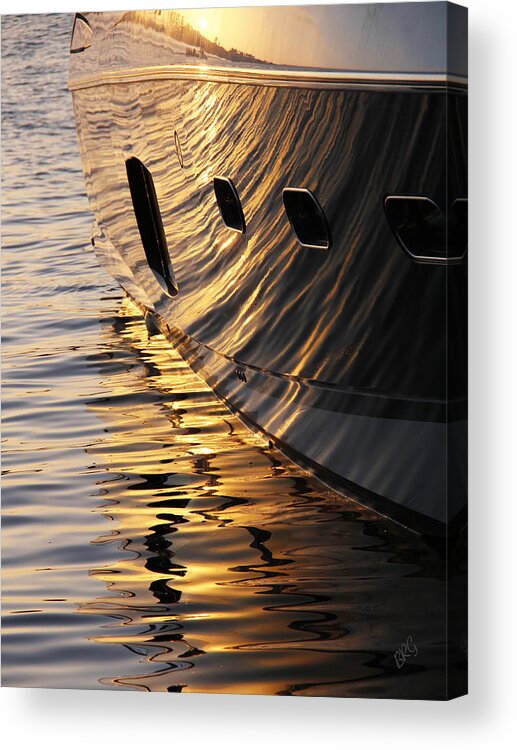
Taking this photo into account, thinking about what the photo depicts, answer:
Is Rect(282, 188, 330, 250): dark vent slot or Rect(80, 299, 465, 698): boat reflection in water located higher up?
Rect(282, 188, 330, 250): dark vent slot

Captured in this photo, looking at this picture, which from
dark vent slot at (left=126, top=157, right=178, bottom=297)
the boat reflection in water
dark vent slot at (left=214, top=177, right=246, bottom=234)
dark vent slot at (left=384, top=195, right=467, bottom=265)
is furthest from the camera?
dark vent slot at (left=126, top=157, right=178, bottom=297)

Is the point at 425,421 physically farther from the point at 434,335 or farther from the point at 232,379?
the point at 232,379

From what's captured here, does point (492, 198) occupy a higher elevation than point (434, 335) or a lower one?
higher

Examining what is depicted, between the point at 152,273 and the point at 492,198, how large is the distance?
Answer: 99cm

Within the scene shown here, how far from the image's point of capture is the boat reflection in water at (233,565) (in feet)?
12.8

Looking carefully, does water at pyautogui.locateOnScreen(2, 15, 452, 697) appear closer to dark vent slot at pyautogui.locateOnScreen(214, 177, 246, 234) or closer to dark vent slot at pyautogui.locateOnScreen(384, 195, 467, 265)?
dark vent slot at pyautogui.locateOnScreen(214, 177, 246, 234)

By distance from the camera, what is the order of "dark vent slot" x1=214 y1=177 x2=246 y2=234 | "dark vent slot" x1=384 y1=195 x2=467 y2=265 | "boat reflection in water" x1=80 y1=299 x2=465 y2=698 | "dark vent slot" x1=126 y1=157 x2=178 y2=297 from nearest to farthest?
"dark vent slot" x1=384 y1=195 x2=467 y2=265, "boat reflection in water" x1=80 y1=299 x2=465 y2=698, "dark vent slot" x1=214 y1=177 x2=246 y2=234, "dark vent slot" x1=126 y1=157 x2=178 y2=297

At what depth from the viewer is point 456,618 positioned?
12.7ft

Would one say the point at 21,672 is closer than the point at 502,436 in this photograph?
No

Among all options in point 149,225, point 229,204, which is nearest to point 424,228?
point 229,204

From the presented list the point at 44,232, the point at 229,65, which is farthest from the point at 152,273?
the point at 229,65

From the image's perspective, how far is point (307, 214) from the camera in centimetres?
392

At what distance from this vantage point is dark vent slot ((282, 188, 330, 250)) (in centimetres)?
390

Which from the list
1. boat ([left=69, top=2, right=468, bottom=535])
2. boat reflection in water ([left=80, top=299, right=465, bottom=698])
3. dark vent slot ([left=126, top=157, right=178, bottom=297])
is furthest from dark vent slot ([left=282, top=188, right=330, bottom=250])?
boat reflection in water ([left=80, top=299, right=465, bottom=698])
